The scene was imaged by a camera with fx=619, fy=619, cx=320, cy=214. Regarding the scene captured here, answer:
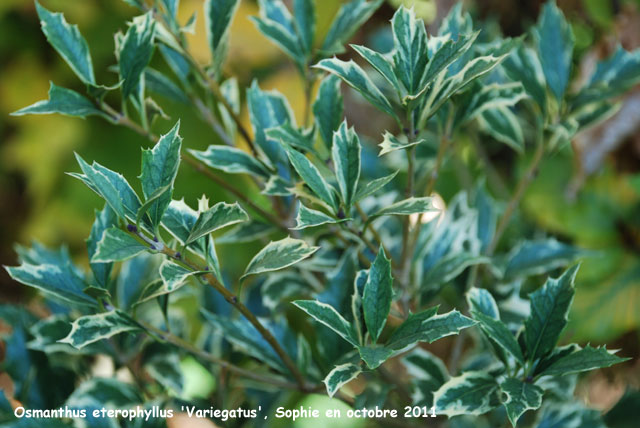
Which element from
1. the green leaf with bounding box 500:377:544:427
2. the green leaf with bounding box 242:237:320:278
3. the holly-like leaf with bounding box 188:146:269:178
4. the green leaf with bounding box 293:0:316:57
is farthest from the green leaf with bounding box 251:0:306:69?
the green leaf with bounding box 500:377:544:427

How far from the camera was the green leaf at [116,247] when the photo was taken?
357 mm

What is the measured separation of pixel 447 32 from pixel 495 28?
36cm

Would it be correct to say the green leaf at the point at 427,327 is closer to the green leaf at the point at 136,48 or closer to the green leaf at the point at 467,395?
the green leaf at the point at 467,395

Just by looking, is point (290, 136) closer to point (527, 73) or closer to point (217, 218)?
point (217, 218)

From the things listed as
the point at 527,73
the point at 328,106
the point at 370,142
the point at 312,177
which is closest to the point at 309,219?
the point at 312,177

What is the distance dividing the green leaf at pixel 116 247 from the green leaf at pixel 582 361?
0.28 meters

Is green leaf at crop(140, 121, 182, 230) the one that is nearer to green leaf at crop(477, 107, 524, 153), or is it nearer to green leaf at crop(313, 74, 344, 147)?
green leaf at crop(313, 74, 344, 147)

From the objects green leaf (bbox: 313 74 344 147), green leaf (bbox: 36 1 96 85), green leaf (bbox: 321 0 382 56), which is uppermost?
green leaf (bbox: 36 1 96 85)

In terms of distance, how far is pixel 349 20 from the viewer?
55 centimetres

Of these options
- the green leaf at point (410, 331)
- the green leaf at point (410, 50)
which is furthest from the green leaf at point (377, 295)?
the green leaf at point (410, 50)

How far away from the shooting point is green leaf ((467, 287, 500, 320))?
0.45m

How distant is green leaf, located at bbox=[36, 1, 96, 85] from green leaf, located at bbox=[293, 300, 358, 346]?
24 cm

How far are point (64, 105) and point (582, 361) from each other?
1.34 ft

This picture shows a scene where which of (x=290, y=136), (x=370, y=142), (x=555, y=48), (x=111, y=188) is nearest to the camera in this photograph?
(x=111, y=188)
